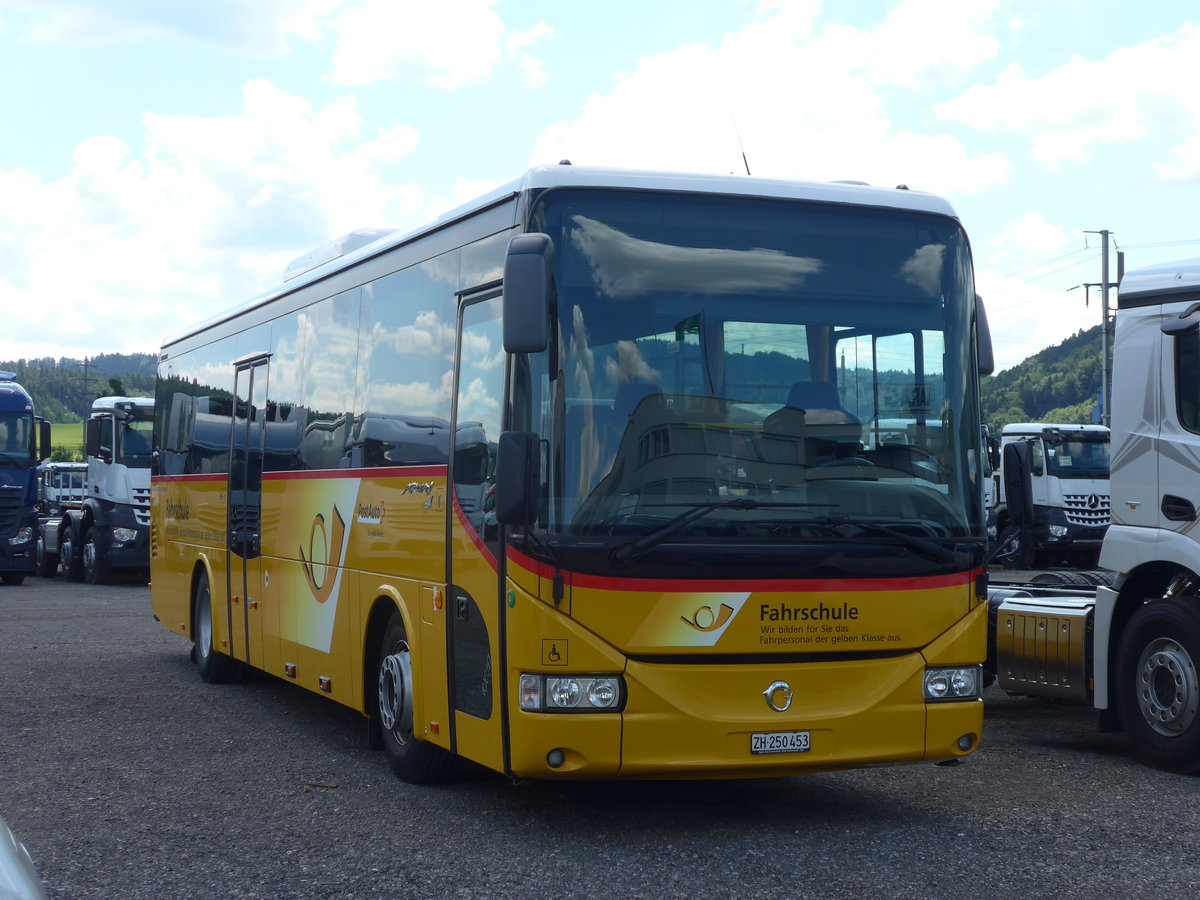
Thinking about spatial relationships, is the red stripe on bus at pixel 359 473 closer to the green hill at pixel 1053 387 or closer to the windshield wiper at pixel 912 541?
the windshield wiper at pixel 912 541

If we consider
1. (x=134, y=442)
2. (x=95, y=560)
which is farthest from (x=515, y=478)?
(x=95, y=560)

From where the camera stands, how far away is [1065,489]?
94.5 ft

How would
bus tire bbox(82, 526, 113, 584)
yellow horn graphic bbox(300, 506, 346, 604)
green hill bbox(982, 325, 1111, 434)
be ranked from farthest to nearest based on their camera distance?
green hill bbox(982, 325, 1111, 434)
bus tire bbox(82, 526, 113, 584)
yellow horn graphic bbox(300, 506, 346, 604)

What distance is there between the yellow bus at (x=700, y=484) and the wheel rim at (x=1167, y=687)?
7.29ft

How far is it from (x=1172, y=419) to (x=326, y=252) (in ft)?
19.7

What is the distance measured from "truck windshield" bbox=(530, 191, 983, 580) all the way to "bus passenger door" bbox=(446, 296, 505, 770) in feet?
1.74

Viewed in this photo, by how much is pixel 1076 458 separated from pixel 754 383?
77.3 feet

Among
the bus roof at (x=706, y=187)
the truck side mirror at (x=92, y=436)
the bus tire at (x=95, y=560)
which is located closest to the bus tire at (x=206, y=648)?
the bus roof at (x=706, y=187)

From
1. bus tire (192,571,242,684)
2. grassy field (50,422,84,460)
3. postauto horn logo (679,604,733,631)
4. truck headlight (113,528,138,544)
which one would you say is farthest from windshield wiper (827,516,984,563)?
grassy field (50,422,84,460)

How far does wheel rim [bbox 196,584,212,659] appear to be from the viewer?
13.2 m

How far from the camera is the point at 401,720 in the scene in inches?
329

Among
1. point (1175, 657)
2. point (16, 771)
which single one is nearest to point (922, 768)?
point (1175, 657)

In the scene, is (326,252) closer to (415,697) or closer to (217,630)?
(217,630)

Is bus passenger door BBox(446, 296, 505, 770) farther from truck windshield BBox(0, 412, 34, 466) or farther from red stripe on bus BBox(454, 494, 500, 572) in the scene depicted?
truck windshield BBox(0, 412, 34, 466)
